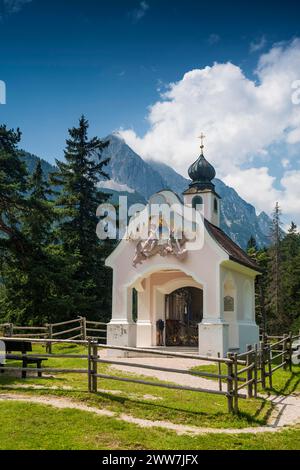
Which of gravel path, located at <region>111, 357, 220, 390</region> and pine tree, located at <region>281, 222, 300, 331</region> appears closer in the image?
gravel path, located at <region>111, 357, 220, 390</region>

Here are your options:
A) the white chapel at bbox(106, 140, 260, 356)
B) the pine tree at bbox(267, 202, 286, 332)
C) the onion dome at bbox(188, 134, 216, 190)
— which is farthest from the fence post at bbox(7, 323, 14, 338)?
the pine tree at bbox(267, 202, 286, 332)

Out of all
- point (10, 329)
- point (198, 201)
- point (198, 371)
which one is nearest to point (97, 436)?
point (198, 371)

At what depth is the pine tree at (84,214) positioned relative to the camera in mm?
30709

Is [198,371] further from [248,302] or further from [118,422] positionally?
[248,302]

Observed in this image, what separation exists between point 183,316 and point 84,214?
1178 cm

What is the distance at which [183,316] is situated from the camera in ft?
75.9

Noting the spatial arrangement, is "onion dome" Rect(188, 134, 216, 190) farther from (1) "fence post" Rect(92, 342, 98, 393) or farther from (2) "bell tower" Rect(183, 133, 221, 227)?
(1) "fence post" Rect(92, 342, 98, 393)

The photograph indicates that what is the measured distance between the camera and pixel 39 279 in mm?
23266

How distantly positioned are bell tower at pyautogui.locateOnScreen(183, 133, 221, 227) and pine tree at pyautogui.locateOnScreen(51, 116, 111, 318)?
8308mm

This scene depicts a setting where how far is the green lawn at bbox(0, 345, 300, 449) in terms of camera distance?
7535 millimetres

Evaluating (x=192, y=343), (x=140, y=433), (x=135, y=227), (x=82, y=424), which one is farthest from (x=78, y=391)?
(x=192, y=343)

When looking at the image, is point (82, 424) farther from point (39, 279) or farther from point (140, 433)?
point (39, 279)

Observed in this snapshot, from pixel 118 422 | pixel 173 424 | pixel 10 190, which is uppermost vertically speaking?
pixel 10 190
